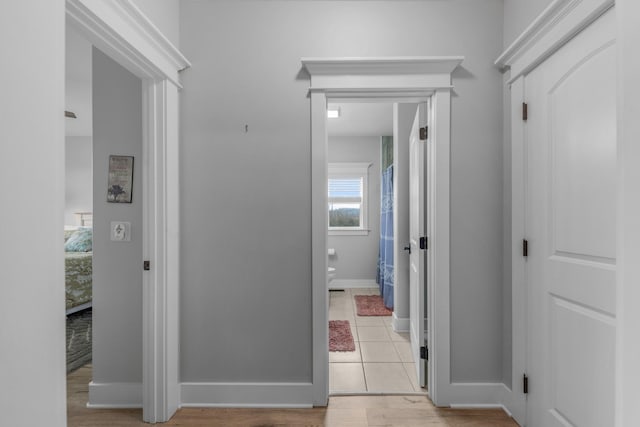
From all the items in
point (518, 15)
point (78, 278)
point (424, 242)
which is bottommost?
point (78, 278)

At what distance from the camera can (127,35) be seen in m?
1.59

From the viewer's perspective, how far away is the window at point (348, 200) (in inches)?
229

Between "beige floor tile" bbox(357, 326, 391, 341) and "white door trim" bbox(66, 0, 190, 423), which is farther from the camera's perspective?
"beige floor tile" bbox(357, 326, 391, 341)

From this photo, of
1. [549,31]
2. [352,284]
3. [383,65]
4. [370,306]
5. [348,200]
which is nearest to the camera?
[549,31]

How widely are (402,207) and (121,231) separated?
2501mm

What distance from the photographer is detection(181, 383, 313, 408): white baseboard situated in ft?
7.07

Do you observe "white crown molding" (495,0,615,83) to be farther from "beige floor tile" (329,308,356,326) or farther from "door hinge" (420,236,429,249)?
"beige floor tile" (329,308,356,326)

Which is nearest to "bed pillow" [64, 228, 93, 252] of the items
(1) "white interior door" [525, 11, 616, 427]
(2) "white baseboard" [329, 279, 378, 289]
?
(2) "white baseboard" [329, 279, 378, 289]

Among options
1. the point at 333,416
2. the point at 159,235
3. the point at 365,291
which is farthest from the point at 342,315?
the point at 159,235

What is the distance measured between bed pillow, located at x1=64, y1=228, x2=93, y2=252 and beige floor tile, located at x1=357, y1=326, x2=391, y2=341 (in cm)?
368

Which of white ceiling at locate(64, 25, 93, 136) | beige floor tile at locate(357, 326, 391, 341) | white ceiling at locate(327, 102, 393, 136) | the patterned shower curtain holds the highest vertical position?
white ceiling at locate(64, 25, 93, 136)

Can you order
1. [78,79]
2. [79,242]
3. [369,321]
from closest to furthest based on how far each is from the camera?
[78,79]
[369,321]
[79,242]

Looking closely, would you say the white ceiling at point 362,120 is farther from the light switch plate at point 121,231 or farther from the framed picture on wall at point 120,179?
the light switch plate at point 121,231

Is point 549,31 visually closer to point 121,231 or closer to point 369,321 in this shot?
point 121,231
